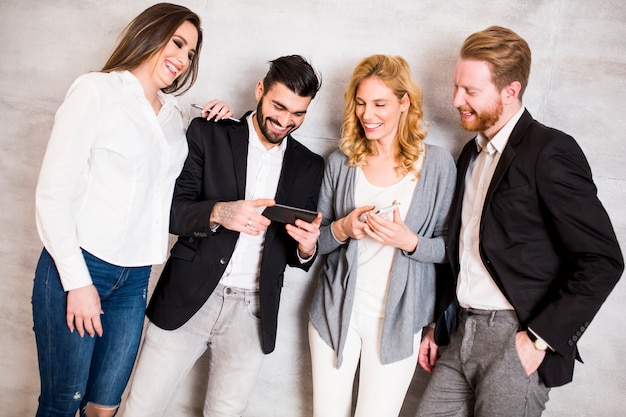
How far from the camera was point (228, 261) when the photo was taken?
2.17m

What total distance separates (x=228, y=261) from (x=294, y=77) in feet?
2.78

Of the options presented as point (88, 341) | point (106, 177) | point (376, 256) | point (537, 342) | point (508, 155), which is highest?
point (508, 155)

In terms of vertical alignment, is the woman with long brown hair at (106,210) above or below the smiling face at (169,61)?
below

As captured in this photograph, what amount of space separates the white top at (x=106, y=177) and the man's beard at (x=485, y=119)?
120 cm

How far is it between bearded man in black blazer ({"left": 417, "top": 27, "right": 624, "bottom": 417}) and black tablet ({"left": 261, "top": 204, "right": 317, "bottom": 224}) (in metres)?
0.62

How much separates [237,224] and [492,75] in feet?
3.75

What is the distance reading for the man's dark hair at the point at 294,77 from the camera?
2.20m

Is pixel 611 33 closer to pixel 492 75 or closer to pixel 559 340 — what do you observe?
pixel 492 75

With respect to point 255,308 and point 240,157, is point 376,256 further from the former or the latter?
point 240,157

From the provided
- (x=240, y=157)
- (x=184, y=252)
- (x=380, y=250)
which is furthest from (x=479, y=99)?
(x=184, y=252)

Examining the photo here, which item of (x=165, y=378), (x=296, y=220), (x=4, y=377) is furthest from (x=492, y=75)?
(x=4, y=377)

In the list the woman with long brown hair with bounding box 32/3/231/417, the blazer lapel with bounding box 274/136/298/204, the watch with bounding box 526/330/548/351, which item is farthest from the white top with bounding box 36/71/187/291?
the watch with bounding box 526/330/548/351

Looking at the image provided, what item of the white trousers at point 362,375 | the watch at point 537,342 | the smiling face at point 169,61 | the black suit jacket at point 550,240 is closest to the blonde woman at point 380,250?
the white trousers at point 362,375

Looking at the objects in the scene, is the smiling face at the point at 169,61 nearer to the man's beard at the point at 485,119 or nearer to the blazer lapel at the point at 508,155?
the man's beard at the point at 485,119
